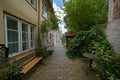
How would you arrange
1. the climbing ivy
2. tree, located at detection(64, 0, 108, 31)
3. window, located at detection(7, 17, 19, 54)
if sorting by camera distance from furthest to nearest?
1. tree, located at detection(64, 0, 108, 31)
2. window, located at detection(7, 17, 19, 54)
3. the climbing ivy

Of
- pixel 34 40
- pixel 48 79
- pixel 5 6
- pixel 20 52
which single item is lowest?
pixel 48 79

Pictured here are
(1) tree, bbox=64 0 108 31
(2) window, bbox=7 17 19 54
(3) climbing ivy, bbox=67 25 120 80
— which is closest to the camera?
(3) climbing ivy, bbox=67 25 120 80

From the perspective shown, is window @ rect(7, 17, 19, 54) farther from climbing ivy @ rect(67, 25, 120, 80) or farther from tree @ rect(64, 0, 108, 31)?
tree @ rect(64, 0, 108, 31)

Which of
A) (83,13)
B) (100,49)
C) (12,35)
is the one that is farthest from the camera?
(83,13)

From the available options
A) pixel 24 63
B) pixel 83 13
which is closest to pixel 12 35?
pixel 24 63

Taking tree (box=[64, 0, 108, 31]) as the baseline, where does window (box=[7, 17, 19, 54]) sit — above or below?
below

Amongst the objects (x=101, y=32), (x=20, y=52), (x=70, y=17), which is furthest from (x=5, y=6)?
(x=70, y=17)

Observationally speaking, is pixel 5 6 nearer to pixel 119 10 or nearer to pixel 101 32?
pixel 119 10

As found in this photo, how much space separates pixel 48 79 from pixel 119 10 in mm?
3853

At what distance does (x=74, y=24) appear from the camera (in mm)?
12000

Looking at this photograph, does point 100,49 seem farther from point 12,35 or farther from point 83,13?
point 83,13

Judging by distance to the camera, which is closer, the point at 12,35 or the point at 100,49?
the point at 12,35

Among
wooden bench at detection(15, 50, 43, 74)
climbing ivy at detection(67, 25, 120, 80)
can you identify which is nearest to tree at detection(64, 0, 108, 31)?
climbing ivy at detection(67, 25, 120, 80)

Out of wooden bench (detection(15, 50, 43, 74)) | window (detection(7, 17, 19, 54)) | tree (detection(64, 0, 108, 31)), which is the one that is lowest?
wooden bench (detection(15, 50, 43, 74))
